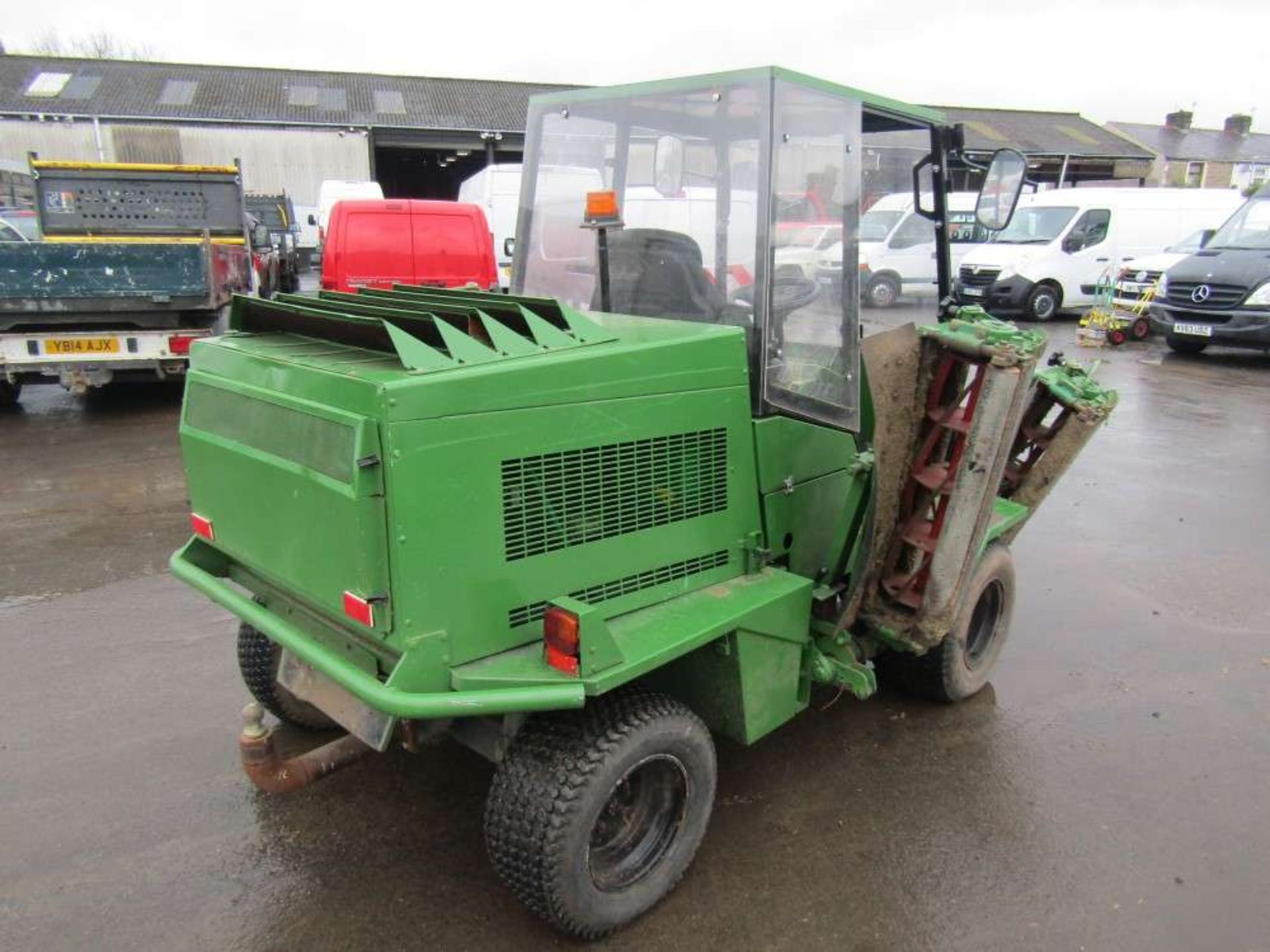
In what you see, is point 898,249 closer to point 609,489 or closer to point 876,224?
point 876,224

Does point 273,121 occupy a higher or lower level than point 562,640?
higher

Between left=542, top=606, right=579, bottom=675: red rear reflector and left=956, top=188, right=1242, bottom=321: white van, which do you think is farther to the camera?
left=956, top=188, right=1242, bottom=321: white van

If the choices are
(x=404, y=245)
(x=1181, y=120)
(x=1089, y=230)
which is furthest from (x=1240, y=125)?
(x=404, y=245)

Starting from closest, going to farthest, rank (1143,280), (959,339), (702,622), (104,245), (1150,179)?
(702,622) < (959,339) < (104,245) < (1143,280) < (1150,179)

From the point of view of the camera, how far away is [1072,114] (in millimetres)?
41000

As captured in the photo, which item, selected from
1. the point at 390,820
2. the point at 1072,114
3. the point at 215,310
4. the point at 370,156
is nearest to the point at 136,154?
the point at 370,156

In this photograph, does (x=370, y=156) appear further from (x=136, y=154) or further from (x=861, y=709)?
(x=861, y=709)

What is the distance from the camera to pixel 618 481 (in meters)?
2.51

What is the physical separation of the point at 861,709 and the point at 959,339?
169 centimetres

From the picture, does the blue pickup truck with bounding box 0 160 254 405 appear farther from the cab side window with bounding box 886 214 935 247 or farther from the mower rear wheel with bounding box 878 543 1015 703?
the mower rear wheel with bounding box 878 543 1015 703

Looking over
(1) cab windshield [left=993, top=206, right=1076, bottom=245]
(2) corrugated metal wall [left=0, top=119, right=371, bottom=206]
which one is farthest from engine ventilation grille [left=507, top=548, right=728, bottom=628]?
(2) corrugated metal wall [left=0, top=119, right=371, bottom=206]

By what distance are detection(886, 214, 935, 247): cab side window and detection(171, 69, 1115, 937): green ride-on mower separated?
48 millimetres

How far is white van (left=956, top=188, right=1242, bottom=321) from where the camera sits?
51.0 feet

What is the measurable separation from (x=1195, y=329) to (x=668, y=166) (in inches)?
458
